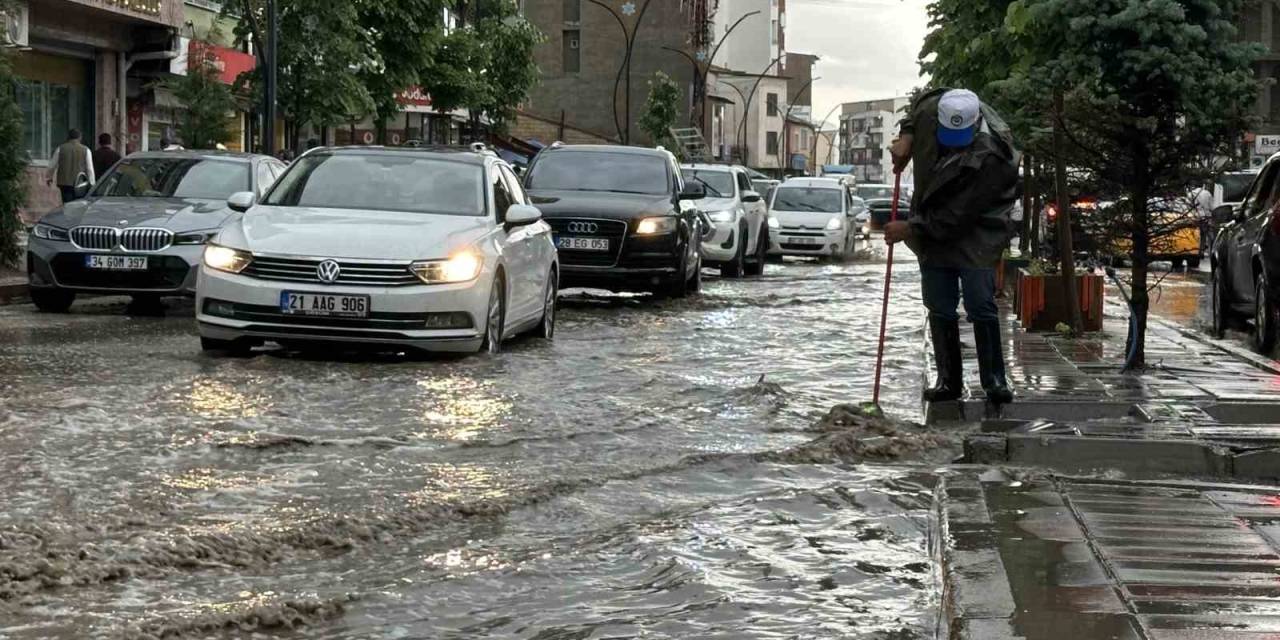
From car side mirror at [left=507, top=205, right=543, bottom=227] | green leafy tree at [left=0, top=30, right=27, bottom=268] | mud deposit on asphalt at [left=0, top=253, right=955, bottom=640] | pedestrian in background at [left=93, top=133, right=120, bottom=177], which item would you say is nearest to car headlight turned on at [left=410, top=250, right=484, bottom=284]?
mud deposit on asphalt at [left=0, top=253, right=955, bottom=640]

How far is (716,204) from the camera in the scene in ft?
96.0

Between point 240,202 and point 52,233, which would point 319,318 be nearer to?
point 240,202

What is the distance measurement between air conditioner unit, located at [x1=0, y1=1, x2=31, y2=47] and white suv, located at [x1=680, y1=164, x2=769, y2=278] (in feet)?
30.0

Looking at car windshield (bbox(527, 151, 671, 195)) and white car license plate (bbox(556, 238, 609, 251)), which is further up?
car windshield (bbox(527, 151, 671, 195))

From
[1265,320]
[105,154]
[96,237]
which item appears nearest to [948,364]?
[1265,320]

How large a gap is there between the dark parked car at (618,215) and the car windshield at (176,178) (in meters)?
3.27

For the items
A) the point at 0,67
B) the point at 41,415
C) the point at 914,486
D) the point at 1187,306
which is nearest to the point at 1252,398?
the point at 914,486

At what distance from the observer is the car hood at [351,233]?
12.3 metres

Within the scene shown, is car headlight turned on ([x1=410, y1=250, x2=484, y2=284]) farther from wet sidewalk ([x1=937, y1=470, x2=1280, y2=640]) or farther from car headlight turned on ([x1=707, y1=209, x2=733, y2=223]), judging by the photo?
car headlight turned on ([x1=707, y1=209, x2=733, y2=223])

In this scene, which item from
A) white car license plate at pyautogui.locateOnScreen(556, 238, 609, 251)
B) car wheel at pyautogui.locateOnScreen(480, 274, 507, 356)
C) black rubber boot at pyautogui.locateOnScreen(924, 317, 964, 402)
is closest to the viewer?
black rubber boot at pyautogui.locateOnScreen(924, 317, 964, 402)

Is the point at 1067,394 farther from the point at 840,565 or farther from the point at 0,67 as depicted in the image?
the point at 0,67

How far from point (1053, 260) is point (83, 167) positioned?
1620 cm

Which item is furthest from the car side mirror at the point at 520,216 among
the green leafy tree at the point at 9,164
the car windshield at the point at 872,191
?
the car windshield at the point at 872,191

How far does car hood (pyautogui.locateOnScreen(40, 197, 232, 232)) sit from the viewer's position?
684 inches
